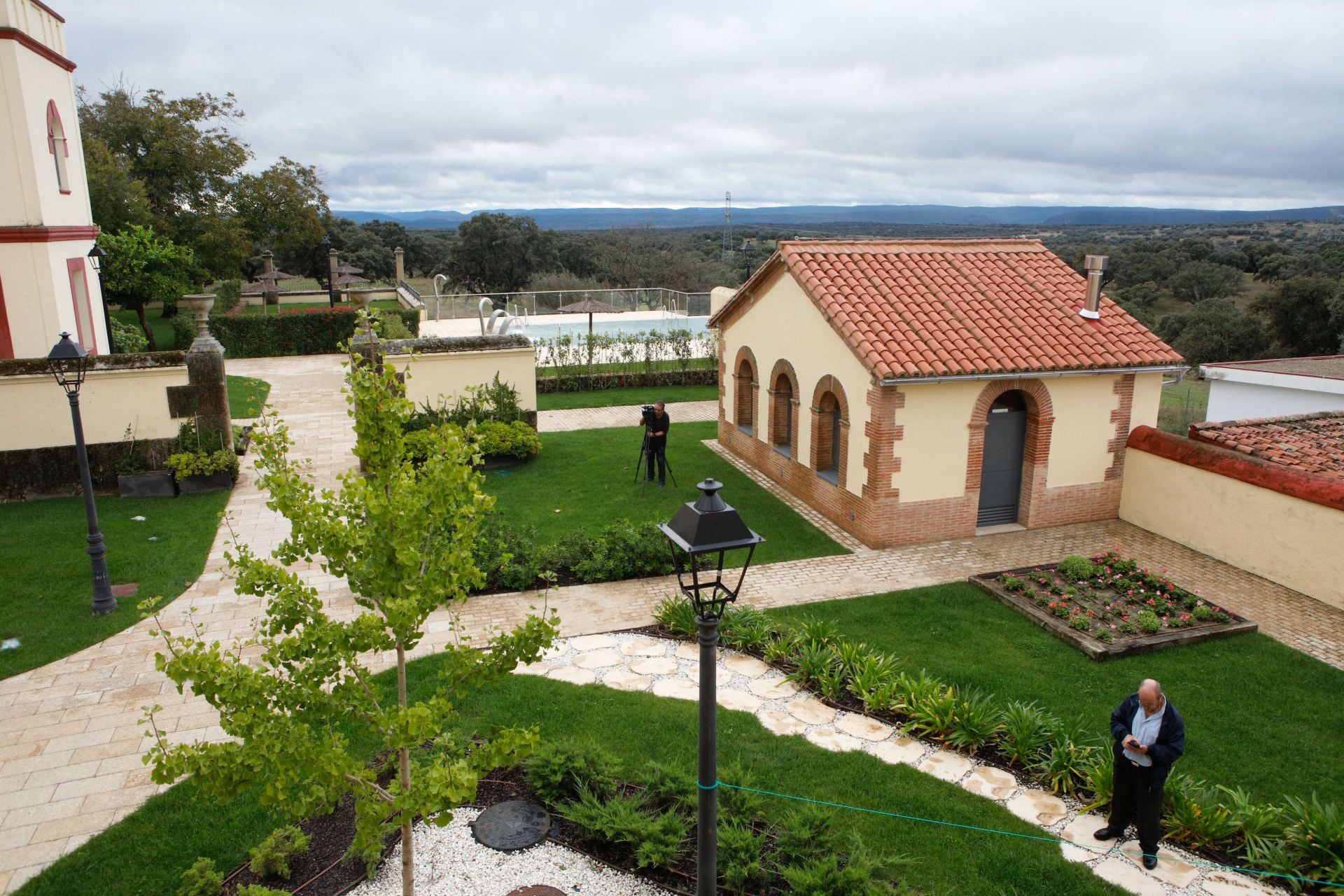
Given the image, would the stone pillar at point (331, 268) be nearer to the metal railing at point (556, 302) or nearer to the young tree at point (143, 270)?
the metal railing at point (556, 302)

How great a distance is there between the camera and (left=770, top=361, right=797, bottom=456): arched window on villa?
54.6 ft

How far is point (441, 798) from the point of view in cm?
482

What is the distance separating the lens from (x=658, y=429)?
16312 millimetres

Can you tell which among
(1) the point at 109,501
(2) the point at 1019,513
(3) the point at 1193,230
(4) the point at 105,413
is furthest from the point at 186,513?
(3) the point at 1193,230

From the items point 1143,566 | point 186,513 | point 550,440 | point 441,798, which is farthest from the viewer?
point 550,440

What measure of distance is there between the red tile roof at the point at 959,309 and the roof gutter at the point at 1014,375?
6 cm

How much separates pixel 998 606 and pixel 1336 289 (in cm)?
3582

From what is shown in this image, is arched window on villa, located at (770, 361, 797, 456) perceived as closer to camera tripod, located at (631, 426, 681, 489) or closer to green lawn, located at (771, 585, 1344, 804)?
camera tripod, located at (631, 426, 681, 489)

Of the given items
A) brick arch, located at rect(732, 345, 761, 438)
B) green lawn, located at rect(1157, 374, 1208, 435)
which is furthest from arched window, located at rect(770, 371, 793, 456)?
green lawn, located at rect(1157, 374, 1208, 435)

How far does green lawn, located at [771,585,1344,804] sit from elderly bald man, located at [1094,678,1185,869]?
1584mm

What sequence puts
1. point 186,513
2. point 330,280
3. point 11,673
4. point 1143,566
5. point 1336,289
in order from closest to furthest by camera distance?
point 11,673 < point 1143,566 < point 186,513 < point 330,280 < point 1336,289

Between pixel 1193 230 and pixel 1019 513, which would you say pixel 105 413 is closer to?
pixel 1019 513

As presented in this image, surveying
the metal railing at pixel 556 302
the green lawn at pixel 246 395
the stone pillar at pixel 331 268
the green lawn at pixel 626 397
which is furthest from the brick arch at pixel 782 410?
the stone pillar at pixel 331 268

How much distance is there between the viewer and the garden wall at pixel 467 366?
60.8 feet
